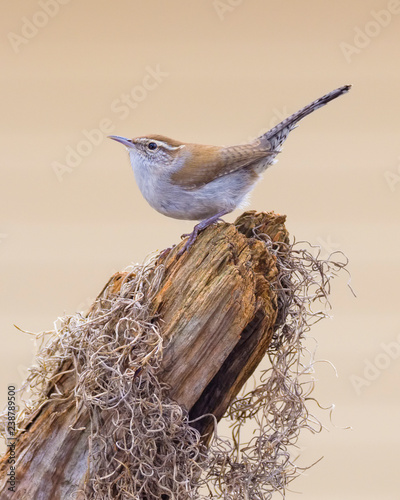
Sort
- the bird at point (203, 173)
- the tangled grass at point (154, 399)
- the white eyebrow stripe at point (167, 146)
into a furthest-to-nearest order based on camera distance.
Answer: the white eyebrow stripe at point (167, 146), the bird at point (203, 173), the tangled grass at point (154, 399)

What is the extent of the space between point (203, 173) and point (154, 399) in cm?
118

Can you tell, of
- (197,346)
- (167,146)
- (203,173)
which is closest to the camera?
(197,346)

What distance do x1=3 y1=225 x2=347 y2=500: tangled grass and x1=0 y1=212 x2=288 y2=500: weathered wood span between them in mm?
64

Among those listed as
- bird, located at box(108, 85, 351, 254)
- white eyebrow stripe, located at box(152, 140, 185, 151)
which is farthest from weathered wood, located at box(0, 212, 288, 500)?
white eyebrow stripe, located at box(152, 140, 185, 151)

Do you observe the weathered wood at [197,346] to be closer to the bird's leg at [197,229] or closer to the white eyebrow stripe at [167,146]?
the bird's leg at [197,229]

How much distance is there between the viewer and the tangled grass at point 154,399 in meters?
2.23

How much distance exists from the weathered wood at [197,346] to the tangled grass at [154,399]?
64 mm

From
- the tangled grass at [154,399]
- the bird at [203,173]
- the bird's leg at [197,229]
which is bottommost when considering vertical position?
the tangled grass at [154,399]

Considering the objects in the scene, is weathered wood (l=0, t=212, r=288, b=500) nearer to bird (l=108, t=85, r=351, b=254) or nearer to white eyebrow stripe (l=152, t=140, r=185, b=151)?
bird (l=108, t=85, r=351, b=254)

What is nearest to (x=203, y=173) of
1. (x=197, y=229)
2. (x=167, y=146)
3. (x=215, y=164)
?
(x=215, y=164)

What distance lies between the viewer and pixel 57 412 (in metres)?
2.34

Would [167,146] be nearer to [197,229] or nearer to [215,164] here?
[215,164]

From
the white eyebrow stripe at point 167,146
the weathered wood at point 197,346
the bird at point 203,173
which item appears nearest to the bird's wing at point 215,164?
the bird at point 203,173

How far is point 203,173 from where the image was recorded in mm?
2949
